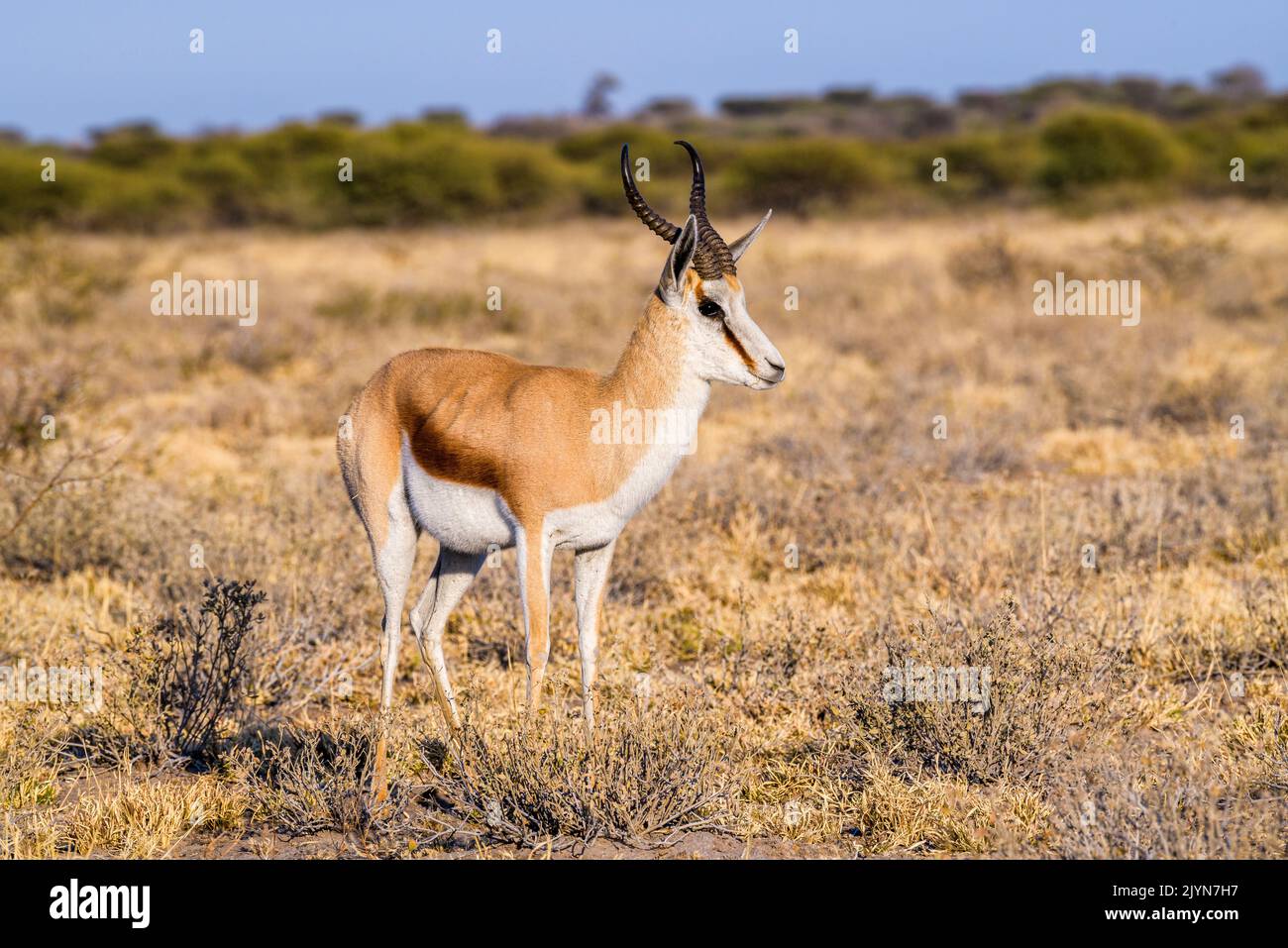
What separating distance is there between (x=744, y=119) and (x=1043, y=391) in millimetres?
93575

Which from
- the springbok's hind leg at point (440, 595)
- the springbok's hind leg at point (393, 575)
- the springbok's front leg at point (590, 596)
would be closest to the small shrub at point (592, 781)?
the springbok's front leg at point (590, 596)

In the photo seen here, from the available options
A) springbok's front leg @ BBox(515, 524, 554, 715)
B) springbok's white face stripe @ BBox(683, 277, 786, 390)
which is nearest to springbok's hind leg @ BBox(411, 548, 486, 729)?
springbok's front leg @ BBox(515, 524, 554, 715)

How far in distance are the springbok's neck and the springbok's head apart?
1.8 inches

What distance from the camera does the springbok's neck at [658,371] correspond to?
484 cm

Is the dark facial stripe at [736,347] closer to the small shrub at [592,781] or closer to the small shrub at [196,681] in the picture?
the small shrub at [592,781]

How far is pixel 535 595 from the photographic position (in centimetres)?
472

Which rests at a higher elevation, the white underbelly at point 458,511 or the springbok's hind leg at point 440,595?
the white underbelly at point 458,511

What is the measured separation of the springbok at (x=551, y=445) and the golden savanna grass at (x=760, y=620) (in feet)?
1.39

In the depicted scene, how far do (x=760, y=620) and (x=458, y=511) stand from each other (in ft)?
7.26

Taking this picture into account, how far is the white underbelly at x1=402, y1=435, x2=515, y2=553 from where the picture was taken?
4.83 meters

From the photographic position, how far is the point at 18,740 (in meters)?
5.12

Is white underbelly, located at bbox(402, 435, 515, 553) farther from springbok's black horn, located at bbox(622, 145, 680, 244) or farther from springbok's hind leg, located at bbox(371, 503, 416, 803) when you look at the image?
springbok's black horn, located at bbox(622, 145, 680, 244)
